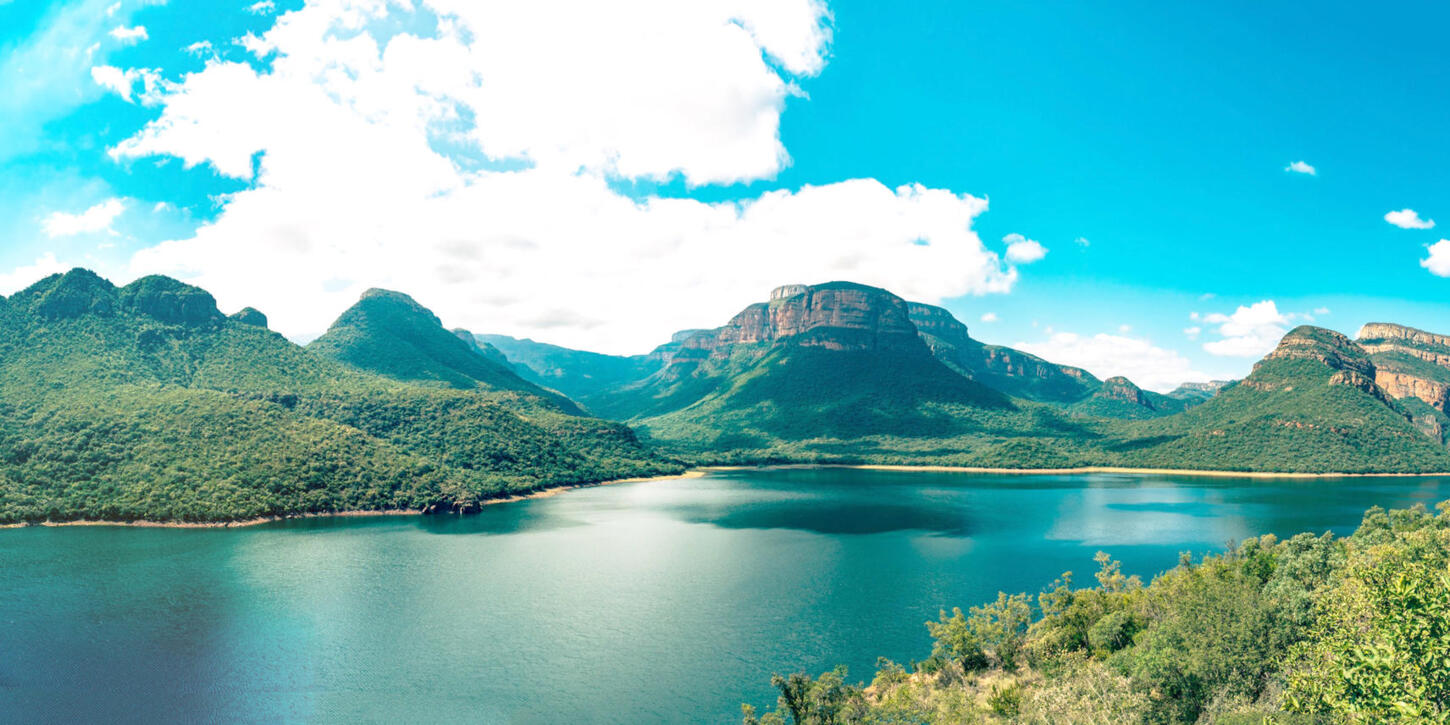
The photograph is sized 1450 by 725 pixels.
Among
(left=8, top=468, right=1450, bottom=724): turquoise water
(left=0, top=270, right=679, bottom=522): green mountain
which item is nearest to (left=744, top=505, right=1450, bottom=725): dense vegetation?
(left=8, top=468, right=1450, bottom=724): turquoise water

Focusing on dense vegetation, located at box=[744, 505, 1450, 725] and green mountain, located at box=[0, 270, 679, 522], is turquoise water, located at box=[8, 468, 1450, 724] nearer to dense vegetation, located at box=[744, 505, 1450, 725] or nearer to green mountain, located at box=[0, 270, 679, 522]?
dense vegetation, located at box=[744, 505, 1450, 725]

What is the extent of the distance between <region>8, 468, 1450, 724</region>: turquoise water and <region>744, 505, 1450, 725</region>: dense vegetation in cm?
951

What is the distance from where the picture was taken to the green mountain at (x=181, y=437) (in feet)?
400

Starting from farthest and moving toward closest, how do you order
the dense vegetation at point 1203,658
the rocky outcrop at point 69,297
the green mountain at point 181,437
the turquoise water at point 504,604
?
the rocky outcrop at point 69,297, the green mountain at point 181,437, the turquoise water at point 504,604, the dense vegetation at point 1203,658

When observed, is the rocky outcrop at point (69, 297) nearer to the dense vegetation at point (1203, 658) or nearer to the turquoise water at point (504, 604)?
the turquoise water at point (504, 604)

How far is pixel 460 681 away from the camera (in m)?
57.3

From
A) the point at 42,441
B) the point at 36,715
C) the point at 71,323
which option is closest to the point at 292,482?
the point at 42,441

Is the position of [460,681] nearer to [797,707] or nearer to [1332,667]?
[797,707]

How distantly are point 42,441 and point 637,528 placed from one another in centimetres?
10922

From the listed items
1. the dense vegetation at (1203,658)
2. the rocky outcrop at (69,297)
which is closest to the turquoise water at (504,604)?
the dense vegetation at (1203,658)

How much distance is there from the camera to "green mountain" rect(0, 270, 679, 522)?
122m

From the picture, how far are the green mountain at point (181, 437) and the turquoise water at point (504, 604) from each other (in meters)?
9.90

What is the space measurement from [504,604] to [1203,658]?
65217mm

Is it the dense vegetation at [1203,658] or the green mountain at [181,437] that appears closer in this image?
the dense vegetation at [1203,658]
